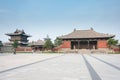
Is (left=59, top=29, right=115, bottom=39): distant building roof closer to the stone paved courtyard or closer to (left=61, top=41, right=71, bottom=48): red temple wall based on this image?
(left=61, top=41, right=71, bottom=48): red temple wall

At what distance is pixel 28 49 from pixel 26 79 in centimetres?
4794

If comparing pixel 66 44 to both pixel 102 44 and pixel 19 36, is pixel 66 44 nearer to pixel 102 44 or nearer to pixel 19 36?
pixel 102 44

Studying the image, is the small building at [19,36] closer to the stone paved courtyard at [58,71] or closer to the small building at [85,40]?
the small building at [85,40]

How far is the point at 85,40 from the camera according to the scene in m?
47.8

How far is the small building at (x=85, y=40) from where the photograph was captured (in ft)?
153

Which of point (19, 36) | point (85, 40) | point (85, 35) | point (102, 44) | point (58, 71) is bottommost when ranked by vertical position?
point (58, 71)

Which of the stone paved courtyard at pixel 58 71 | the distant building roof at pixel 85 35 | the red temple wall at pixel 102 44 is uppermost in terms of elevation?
the distant building roof at pixel 85 35

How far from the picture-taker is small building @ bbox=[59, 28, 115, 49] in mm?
46772

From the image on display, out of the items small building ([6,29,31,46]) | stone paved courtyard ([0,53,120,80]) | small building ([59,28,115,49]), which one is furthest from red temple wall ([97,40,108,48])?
stone paved courtyard ([0,53,120,80])

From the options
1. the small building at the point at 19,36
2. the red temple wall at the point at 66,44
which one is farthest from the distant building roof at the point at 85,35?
the small building at the point at 19,36

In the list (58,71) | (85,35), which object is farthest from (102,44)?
(58,71)

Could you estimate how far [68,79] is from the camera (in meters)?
6.66

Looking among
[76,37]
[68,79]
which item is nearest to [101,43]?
[76,37]

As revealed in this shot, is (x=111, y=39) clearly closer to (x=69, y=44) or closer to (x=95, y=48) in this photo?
(x=95, y=48)
